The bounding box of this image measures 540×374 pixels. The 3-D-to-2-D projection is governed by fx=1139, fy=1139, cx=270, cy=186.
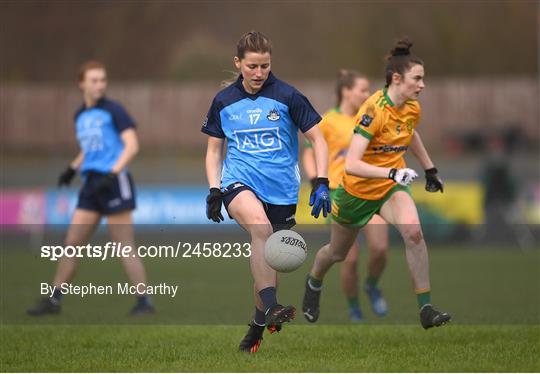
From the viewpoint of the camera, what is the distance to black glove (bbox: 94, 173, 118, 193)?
1144 cm

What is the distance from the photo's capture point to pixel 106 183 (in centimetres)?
1144

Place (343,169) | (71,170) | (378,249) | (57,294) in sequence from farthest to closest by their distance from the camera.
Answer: (71,170)
(57,294)
(343,169)
(378,249)

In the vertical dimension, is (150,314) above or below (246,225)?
below

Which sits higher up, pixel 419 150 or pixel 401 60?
pixel 401 60

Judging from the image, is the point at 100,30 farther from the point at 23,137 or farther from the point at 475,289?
the point at 475,289

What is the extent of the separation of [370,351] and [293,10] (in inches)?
1013

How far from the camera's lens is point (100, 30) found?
34.4 meters

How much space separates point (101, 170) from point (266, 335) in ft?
9.90

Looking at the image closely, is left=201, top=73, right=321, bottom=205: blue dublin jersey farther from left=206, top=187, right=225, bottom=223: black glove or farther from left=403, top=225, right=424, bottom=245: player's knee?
left=403, top=225, right=424, bottom=245: player's knee

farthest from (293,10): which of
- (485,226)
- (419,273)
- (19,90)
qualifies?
(419,273)

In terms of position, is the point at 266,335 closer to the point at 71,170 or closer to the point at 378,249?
the point at 378,249

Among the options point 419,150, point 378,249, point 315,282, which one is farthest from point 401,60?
point 378,249

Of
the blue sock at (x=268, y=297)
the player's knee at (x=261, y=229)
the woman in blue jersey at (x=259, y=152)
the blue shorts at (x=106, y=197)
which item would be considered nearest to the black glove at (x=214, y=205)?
the woman in blue jersey at (x=259, y=152)

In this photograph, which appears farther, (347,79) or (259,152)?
(347,79)
